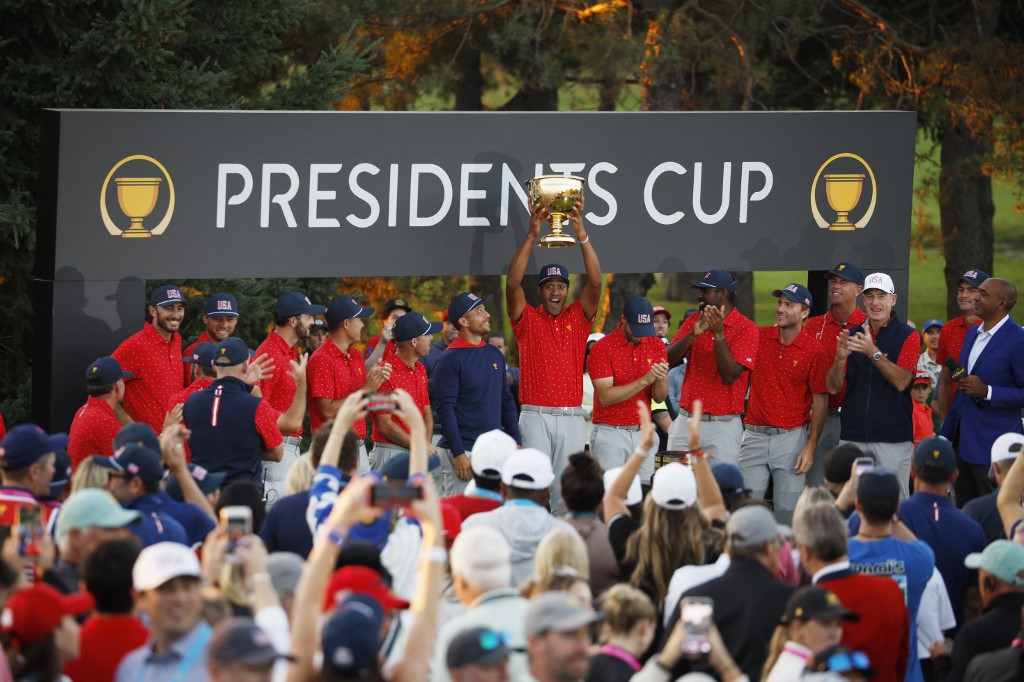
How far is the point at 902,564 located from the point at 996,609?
487mm

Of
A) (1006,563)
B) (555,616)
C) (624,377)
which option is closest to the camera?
Answer: (555,616)

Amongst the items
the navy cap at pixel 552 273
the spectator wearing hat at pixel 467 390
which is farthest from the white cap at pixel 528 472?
the navy cap at pixel 552 273

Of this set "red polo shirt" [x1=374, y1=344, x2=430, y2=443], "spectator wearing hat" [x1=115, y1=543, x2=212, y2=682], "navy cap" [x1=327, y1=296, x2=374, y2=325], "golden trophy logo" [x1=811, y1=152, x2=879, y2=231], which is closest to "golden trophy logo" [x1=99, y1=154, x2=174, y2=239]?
"navy cap" [x1=327, y1=296, x2=374, y2=325]

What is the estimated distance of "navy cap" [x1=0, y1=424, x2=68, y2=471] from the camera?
657cm

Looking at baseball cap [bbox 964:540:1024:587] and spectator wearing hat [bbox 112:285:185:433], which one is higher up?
spectator wearing hat [bbox 112:285:185:433]

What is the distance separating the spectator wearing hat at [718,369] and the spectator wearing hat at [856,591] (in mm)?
5065

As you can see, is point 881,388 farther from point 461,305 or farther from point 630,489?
point 630,489

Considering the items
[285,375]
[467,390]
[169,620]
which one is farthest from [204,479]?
[169,620]

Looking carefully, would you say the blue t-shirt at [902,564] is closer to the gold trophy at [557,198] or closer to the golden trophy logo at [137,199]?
the gold trophy at [557,198]

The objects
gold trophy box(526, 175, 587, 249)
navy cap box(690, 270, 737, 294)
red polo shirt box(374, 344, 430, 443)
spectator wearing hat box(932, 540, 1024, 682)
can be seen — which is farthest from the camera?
navy cap box(690, 270, 737, 294)

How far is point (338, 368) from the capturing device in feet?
35.1

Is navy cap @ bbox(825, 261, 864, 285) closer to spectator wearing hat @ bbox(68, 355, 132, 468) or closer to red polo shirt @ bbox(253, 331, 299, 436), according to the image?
red polo shirt @ bbox(253, 331, 299, 436)

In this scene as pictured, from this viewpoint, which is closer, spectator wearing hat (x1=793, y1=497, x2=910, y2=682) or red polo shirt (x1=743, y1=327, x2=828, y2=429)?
spectator wearing hat (x1=793, y1=497, x2=910, y2=682)

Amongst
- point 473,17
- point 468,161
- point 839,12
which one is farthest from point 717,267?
point 839,12
